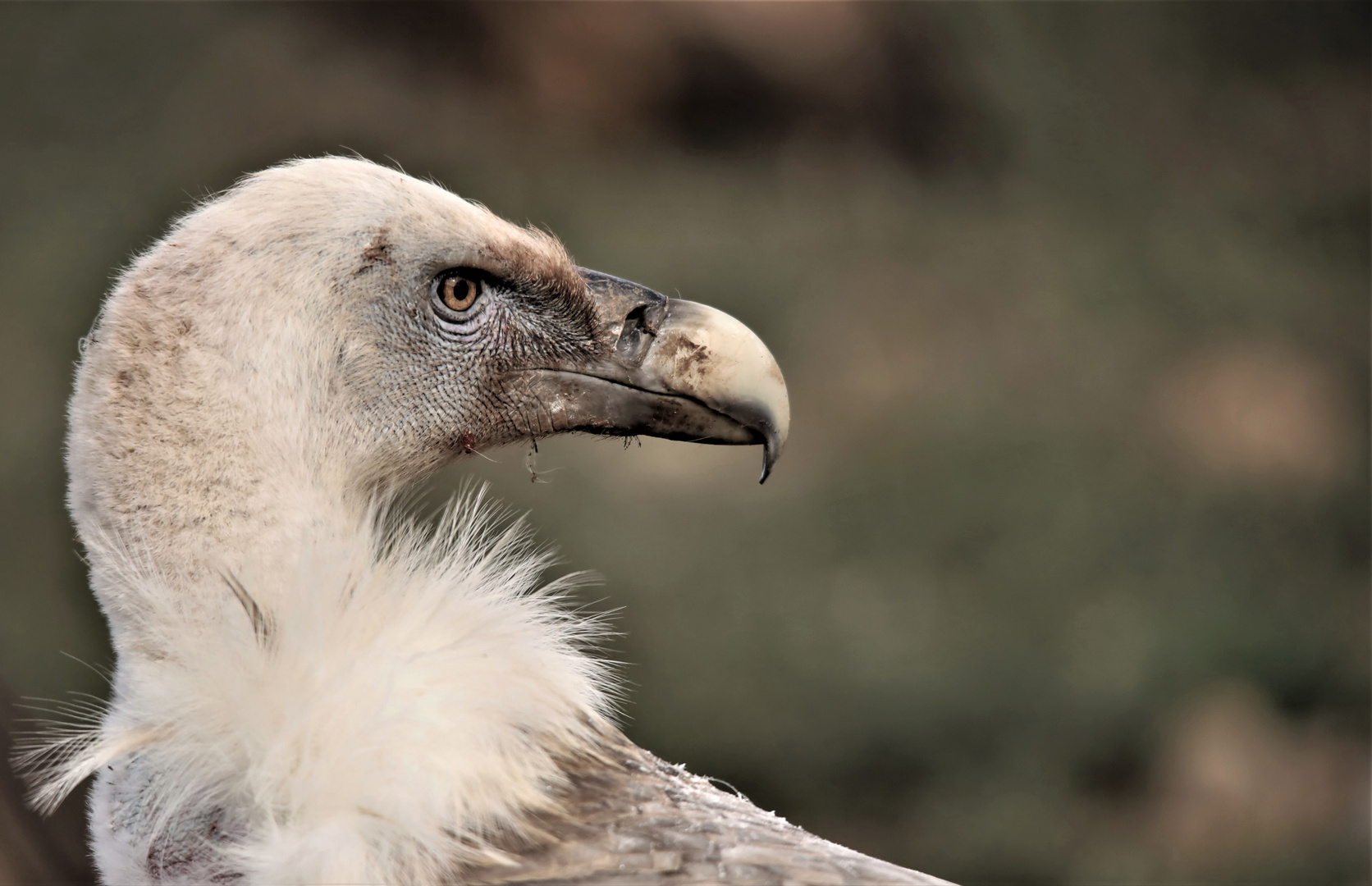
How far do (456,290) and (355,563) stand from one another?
44 centimetres

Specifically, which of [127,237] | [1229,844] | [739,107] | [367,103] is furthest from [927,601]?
[127,237]

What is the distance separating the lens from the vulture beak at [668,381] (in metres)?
1.64

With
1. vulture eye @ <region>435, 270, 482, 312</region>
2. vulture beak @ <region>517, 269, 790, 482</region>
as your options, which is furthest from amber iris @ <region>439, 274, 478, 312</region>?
vulture beak @ <region>517, 269, 790, 482</region>

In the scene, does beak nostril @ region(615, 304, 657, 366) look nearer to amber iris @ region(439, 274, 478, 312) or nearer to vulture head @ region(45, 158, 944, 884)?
vulture head @ region(45, 158, 944, 884)

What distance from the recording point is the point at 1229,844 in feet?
15.7

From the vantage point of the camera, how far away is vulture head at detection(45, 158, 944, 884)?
4.20 feet

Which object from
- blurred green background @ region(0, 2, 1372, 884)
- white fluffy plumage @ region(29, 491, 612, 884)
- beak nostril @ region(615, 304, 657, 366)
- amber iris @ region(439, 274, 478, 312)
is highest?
blurred green background @ region(0, 2, 1372, 884)

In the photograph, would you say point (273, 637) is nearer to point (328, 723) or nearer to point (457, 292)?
point (328, 723)

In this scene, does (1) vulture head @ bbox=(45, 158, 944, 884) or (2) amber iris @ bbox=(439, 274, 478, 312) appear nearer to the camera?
(1) vulture head @ bbox=(45, 158, 944, 884)

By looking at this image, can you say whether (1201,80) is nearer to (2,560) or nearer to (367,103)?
(367,103)

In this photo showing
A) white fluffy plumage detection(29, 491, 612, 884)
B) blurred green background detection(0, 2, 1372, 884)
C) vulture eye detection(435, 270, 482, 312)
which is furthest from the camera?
blurred green background detection(0, 2, 1372, 884)

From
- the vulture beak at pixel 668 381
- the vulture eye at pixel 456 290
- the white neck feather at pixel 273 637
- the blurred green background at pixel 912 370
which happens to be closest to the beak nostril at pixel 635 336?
the vulture beak at pixel 668 381

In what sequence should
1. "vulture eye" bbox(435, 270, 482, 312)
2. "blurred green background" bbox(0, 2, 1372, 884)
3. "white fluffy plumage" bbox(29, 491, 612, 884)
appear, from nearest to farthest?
"white fluffy plumage" bbox(29, 491, 612, 884) < "vulture eye" bbox(435, 270, 482, 312) < "blurred green background" bbox(0, 2, 1372, 884)

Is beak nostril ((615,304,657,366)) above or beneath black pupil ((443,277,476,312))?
above
